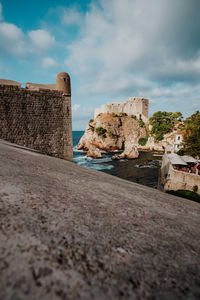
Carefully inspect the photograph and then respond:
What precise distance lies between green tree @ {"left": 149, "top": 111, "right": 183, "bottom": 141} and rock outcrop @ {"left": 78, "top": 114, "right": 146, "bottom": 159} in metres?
7.71

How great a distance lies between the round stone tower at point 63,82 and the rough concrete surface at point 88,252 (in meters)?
8.35

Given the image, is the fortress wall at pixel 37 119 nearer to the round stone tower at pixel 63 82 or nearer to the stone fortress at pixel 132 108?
the round stone tower at pixel 63 82

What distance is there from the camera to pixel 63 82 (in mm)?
8930

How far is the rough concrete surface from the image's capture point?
2.51ft

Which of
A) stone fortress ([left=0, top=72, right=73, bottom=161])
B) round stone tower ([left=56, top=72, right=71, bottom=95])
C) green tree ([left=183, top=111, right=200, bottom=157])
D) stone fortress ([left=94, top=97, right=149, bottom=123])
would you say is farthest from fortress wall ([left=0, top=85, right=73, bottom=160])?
stone fortress ([left=94, top=97, right=149, bottom=123])

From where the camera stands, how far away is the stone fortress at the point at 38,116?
743 cm

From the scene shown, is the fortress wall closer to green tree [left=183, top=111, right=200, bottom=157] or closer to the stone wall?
the stone wall

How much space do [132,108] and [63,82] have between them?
62793mm

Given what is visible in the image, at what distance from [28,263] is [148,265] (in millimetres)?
814

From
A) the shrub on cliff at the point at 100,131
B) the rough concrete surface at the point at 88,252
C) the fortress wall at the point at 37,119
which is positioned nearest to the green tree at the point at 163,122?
the shrub on cliff at the point at 100,131

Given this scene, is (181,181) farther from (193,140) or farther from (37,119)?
(37,119)

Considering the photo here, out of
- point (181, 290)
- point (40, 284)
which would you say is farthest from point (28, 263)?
point (181, 290)

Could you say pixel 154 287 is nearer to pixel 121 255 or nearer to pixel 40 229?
pixel 121 255

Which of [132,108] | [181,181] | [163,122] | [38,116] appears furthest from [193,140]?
[132,108]
